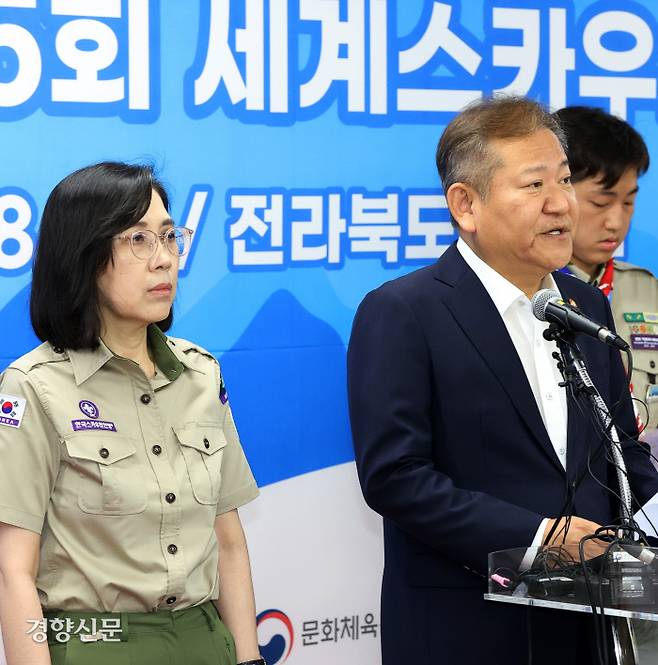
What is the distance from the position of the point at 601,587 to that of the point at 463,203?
3.01ft

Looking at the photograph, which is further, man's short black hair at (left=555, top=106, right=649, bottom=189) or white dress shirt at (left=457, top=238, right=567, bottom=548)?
man's short black hair at (left=555, top=106, right=649, bottom=189)

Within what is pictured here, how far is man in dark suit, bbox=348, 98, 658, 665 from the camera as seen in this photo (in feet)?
6.89

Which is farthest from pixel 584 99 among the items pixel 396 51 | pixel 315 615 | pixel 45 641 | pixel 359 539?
pixel 45 641

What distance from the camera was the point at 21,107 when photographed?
8.84 ft

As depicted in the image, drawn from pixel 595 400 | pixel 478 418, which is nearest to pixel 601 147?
pixel 478 418

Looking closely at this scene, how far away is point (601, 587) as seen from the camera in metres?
1.68

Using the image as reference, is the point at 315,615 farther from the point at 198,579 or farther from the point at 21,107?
the point at 21,107

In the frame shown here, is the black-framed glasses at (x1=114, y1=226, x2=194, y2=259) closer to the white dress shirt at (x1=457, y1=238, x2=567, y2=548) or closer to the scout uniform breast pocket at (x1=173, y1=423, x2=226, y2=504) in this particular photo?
the scout uniform breast pocket at (x1=173, y1=423, x2=226, y2=504)

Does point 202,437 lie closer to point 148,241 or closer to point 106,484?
point 106,484

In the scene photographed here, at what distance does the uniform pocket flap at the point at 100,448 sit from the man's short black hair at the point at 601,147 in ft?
5.19

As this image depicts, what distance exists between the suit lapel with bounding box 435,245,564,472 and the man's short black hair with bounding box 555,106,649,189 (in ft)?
2.84

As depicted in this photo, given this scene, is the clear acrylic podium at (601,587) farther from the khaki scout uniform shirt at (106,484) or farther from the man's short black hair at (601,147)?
the man's short black hair at (601,147)

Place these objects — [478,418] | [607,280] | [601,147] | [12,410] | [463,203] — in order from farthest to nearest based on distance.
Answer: [607,280] < [601,147] < [463,203] < [478,418] < [12,410]

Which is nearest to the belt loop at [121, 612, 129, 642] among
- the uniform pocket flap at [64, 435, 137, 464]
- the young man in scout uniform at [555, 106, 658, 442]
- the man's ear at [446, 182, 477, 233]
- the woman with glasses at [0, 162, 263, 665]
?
the woman with glasses at [0, 162, 263, 665]
